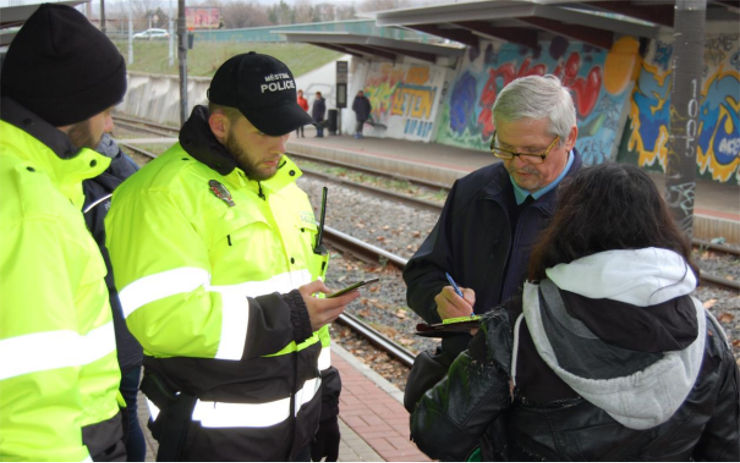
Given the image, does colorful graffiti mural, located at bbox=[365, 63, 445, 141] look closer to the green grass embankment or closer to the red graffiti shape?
the red graffiti shape

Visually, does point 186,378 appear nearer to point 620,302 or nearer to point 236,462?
point 236,462

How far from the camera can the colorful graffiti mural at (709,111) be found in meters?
18.0

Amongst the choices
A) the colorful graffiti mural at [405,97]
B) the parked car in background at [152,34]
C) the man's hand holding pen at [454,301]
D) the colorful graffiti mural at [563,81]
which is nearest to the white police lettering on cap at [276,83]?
the man's hand holding pen at [454,301]

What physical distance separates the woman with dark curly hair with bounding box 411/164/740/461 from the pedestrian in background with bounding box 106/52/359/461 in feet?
1.92

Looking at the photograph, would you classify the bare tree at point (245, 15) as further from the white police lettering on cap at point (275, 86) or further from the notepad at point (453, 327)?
the notepad at point (453, 327)

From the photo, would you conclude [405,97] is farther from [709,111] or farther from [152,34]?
[152,34]

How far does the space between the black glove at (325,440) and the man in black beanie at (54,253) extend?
4.37ft

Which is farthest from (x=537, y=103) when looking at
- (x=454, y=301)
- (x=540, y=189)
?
(x=454, y=301)

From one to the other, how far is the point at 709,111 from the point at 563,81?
17.9 ft

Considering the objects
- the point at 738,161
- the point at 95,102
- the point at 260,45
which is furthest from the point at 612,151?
the point at 260,45

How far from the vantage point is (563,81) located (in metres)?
23.3

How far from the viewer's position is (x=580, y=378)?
2.15 metres

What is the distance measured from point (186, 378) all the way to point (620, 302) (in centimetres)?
138

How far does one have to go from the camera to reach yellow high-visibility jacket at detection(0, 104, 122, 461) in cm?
169
